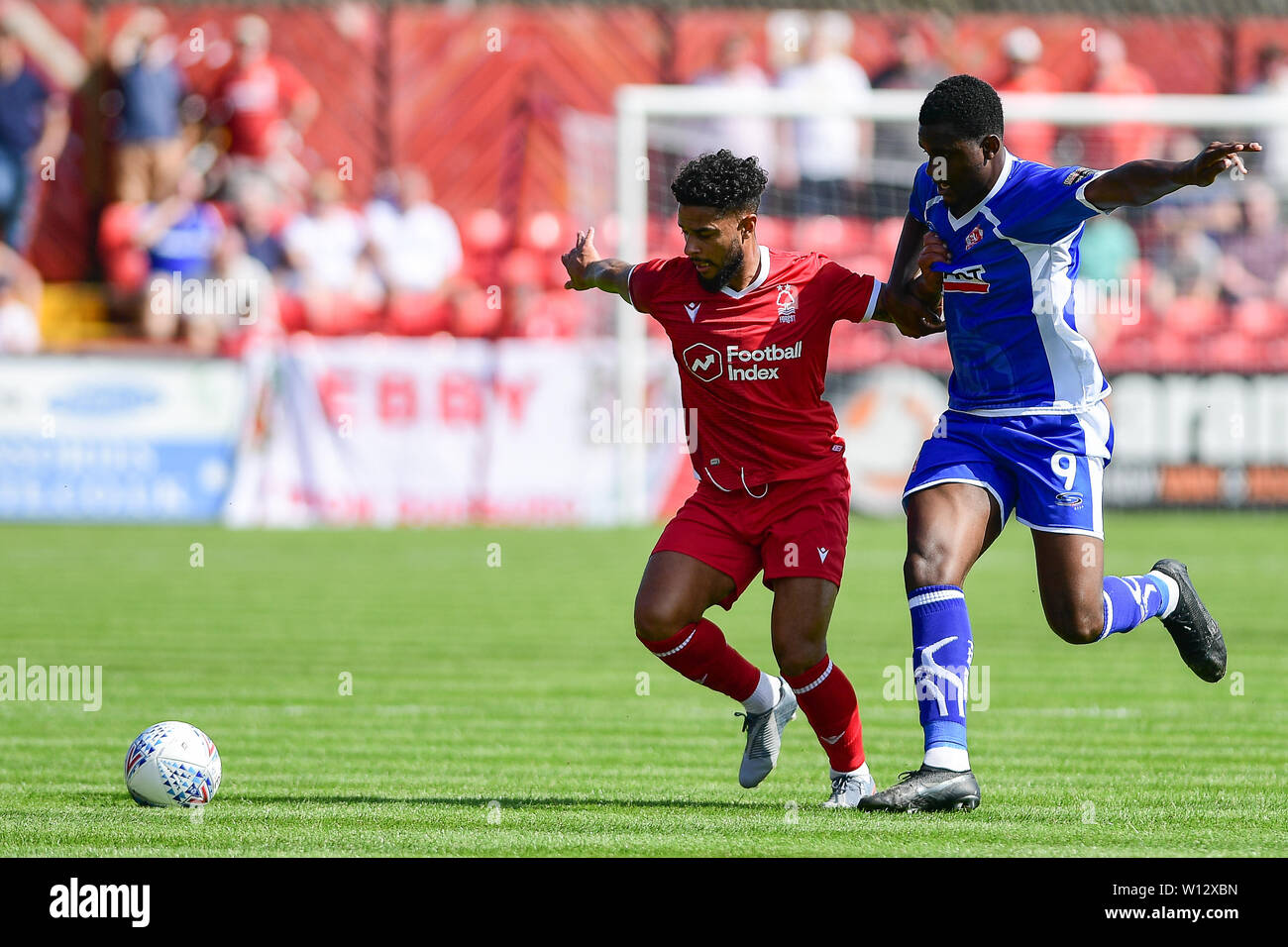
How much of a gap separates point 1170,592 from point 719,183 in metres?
2.35

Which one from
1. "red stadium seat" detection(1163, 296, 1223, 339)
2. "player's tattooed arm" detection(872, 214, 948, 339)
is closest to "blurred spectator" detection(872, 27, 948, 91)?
"red stadium seat" detection(1163, 296, 1223, 339)

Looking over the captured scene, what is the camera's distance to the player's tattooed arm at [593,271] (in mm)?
7117

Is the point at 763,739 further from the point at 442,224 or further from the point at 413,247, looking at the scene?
the point at 442,224

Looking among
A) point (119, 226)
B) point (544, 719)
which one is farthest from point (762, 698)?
point (119, 226)

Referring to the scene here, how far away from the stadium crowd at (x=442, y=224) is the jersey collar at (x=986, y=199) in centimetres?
1372

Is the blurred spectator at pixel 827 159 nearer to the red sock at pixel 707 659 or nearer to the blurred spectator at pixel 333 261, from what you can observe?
the blurred spectator at pixel 333 261

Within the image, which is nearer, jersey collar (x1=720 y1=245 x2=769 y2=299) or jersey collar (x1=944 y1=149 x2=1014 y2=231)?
jersey collar (x1=944 y1=149 x2=1014 y2=231)

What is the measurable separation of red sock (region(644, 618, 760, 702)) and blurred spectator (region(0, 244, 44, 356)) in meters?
14.7

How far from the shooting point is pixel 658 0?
26797 millimetres

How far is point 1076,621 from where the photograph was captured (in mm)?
6617

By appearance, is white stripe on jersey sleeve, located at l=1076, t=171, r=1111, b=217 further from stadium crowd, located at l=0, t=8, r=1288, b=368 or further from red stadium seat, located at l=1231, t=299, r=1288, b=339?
red stadium seat, located at l=1231, t=299, r=1288, b=339

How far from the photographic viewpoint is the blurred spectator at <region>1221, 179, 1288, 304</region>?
72.7 ft
